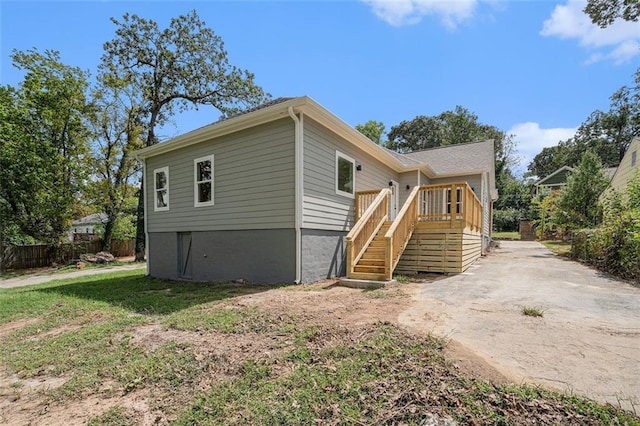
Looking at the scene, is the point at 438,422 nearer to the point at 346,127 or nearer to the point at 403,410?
the point at 403,410

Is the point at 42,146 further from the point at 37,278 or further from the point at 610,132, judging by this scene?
the point at 610,132

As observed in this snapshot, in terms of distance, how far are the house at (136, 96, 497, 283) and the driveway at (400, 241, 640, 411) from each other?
1.65 metres

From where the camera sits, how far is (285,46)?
30.7ft

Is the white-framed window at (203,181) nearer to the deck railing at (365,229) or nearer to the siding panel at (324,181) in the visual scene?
the siding panel at (324,181)

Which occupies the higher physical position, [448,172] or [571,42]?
[571,42]

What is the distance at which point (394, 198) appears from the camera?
11.6 metres

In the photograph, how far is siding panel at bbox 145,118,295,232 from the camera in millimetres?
6945

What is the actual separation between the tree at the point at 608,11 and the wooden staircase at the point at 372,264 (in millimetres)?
10481

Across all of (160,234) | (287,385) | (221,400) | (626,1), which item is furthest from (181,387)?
(626,1)

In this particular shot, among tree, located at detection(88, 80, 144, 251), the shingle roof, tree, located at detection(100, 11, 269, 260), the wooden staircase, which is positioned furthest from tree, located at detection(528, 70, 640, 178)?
tree, located at detection(88, 80, 144, 251)

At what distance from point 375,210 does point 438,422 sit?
6.13 meters

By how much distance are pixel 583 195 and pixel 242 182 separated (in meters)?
16.2

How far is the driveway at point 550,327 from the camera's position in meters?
2.42

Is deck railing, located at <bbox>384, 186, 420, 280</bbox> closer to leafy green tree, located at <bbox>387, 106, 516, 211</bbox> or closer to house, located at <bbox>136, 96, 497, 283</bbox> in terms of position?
house, located at <bbox>136, 96, 497, 283</bbox>
